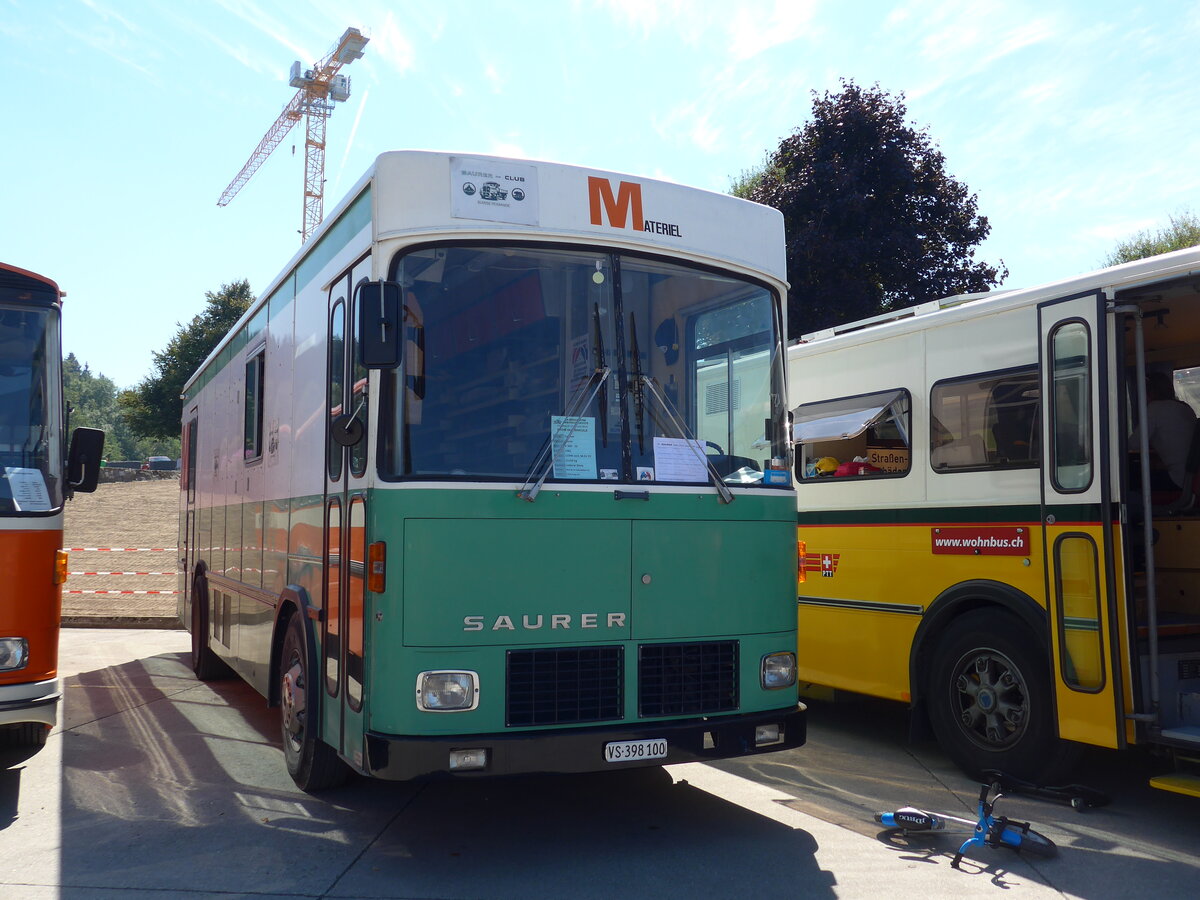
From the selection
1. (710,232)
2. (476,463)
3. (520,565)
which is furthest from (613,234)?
(520,565)

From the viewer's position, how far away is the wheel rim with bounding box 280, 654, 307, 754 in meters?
6.14

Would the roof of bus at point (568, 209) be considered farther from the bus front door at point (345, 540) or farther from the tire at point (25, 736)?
the tire at point (25, 736)

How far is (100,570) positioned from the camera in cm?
2264

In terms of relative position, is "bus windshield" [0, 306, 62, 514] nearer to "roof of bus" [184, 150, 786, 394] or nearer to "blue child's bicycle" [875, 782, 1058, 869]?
"roof of bus" [184, 150, 786, 394]

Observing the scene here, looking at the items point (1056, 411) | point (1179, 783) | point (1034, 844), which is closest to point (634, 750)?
point (1034, 844)

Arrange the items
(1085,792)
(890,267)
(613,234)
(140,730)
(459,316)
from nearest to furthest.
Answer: (459,316), (613,234), (1085,792), (140,730), (890,267)

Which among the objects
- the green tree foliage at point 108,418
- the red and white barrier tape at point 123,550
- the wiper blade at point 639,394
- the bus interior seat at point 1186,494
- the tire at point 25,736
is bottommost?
the tire at point 25,736

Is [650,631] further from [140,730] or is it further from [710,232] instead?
[140,730]

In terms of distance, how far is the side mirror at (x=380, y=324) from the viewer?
4805mm

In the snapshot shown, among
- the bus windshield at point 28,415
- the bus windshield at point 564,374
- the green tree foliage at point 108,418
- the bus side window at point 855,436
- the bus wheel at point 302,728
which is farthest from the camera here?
the green tree foliage at point 108,418

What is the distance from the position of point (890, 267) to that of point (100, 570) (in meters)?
16.8

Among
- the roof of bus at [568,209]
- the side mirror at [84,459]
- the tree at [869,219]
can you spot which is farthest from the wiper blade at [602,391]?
the tree at [869,219]

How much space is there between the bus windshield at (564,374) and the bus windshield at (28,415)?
2.43m

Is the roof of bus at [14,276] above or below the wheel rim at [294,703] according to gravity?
above
